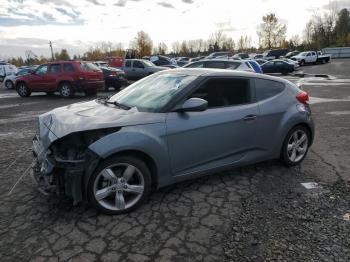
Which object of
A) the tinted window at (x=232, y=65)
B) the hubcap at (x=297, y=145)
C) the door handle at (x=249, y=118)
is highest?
the tinted window at (x=232, y=65)

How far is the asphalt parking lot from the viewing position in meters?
2.92

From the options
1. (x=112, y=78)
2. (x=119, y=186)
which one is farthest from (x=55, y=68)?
(x=119, y=186)

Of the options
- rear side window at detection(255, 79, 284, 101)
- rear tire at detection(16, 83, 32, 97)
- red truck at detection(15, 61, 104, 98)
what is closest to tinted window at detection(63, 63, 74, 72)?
red truck at detection(15, 61, 104, 98)

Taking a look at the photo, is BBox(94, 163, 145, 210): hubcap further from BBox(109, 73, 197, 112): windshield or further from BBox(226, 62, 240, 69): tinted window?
BBox(226, 62, 240, 69): tinted window

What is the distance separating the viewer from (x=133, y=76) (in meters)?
21.4

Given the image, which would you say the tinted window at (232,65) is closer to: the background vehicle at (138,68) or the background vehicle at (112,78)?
the background vehicle at (112,78)

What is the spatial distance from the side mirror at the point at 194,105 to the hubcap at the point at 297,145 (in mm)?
1824

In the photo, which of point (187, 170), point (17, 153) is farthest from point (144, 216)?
point (17, 153)

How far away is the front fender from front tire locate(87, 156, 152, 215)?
0.42 feet

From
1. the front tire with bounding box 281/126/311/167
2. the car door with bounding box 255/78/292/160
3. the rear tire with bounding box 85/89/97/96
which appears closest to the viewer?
the car door with bounding box 255/78/292/160

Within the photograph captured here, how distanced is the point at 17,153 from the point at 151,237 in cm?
381

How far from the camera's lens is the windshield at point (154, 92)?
393 centimetres

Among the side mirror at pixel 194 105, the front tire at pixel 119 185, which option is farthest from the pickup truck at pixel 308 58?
the front tire at pixel 119 185

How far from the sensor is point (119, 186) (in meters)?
3.54
